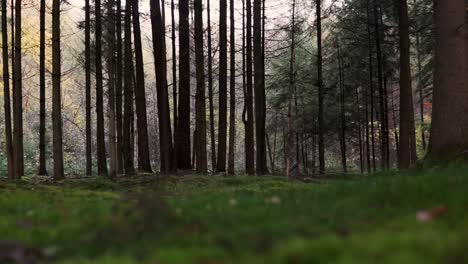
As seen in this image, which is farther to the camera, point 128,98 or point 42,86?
point 128,98

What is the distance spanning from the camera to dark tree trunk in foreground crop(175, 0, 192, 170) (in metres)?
16.9

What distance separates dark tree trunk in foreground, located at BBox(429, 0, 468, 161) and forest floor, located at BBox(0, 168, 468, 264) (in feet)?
15.3

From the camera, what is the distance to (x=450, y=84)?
1012 centimetres

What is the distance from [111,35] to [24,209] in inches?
376

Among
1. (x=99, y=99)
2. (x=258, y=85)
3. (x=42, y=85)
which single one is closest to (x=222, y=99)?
(x=258, y=85)

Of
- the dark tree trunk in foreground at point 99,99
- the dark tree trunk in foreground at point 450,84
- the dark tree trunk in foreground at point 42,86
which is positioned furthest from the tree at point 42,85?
the dark tree trunk in foreground at point 450,84

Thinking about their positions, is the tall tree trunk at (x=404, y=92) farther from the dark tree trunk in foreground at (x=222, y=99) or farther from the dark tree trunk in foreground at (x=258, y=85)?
the dark tree trunk in foreground at (x=222, y=99)

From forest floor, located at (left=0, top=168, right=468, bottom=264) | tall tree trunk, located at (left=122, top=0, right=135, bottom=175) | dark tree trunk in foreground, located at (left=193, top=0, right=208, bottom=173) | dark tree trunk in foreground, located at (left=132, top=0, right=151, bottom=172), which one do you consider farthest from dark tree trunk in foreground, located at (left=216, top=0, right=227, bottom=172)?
A: forest floor, located at (left=0, top=168, right=468, bottom=264)

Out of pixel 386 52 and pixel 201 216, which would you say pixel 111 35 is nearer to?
pixel 201 216

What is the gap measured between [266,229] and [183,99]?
43.8ft

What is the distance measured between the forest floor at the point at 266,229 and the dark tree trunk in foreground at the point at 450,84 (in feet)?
15.3

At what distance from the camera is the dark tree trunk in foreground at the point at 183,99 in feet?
55.5

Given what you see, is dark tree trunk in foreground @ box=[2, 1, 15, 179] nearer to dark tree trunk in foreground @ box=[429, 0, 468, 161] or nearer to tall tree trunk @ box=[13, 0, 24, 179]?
tall tree trunk @ box=[13, 0, 24, 179]

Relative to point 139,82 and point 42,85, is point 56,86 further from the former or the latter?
point 42,85
